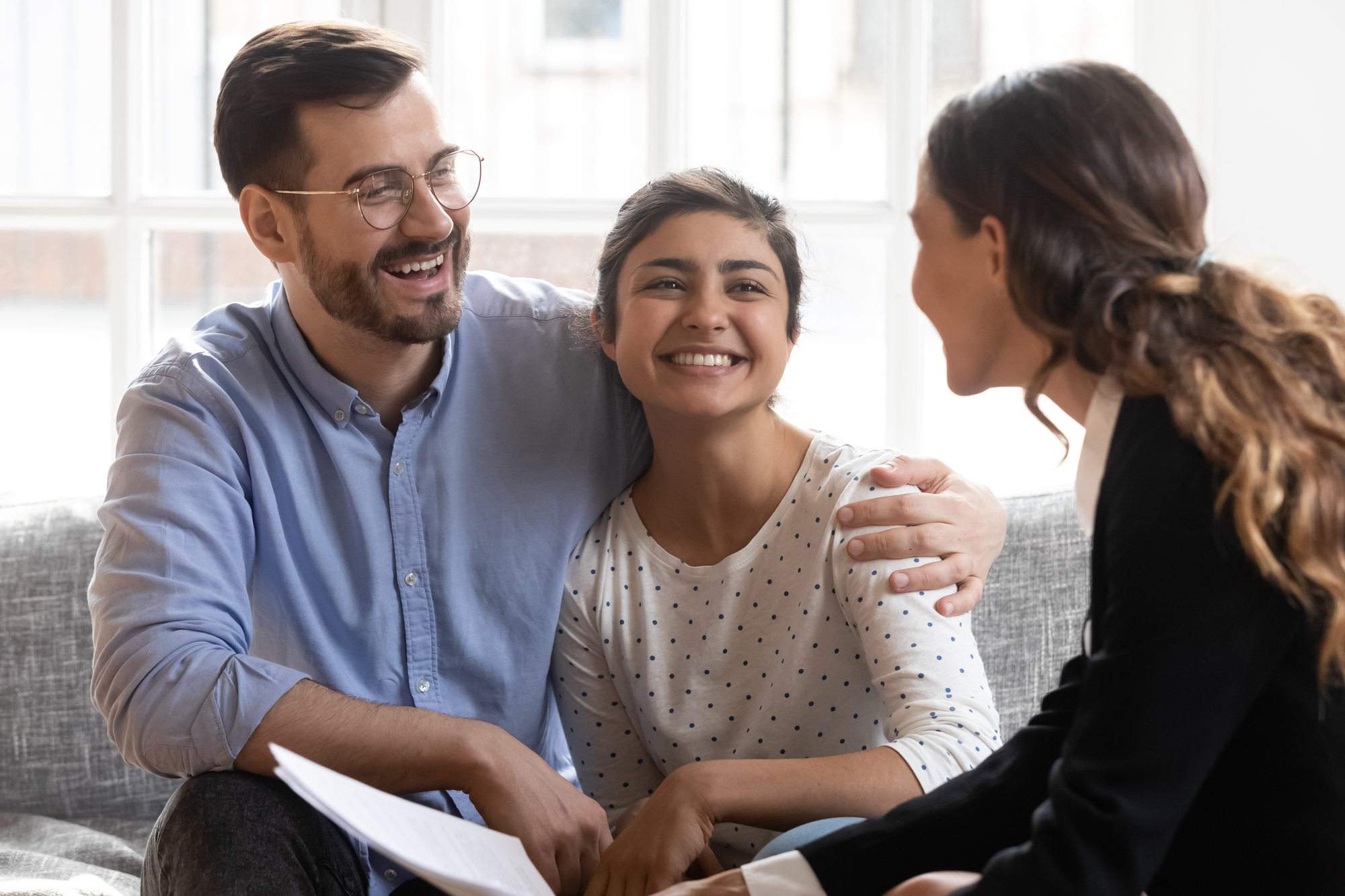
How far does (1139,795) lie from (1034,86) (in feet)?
1.89

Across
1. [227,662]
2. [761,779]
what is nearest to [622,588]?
[761,779]

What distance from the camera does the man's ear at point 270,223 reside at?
159 cm

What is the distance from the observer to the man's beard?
1533 millimetres

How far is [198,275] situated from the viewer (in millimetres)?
2379

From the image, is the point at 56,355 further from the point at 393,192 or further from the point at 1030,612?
the point at 1030,612

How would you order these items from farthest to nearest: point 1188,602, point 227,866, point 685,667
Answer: point 685,667, point 227,866, point 1188,602

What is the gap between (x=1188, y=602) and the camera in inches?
30.4

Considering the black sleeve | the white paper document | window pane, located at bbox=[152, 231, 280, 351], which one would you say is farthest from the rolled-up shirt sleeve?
window pane, located at bbox=[152, 231, 280, 351]

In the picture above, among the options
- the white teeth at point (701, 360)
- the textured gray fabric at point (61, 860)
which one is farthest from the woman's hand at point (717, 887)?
the textured gray fabric at point (61, 860)

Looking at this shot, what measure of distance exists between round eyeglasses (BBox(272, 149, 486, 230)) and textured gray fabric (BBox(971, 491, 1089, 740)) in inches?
40.7

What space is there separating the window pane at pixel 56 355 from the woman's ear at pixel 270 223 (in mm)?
934

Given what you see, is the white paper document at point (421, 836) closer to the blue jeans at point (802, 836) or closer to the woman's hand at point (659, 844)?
the woman's hand at point (659, 844)

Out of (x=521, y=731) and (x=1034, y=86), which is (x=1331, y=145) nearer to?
(x=1034, y=86)

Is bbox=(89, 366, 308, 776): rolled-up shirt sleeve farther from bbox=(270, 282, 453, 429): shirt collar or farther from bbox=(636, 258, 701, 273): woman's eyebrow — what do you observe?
bbox=(636, 258, 701, 273): woman's eyebrow
